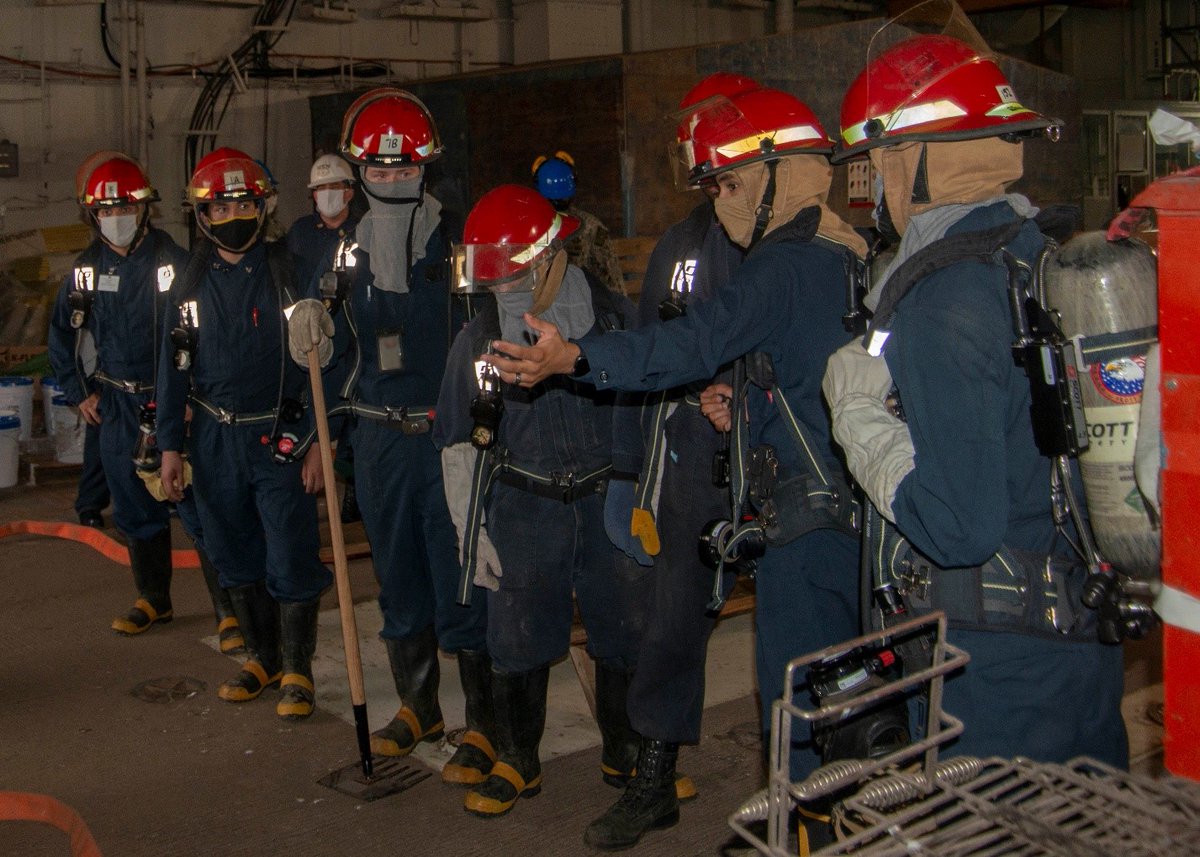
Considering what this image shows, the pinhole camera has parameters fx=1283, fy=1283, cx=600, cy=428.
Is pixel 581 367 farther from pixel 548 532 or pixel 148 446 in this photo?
pixel 148 446

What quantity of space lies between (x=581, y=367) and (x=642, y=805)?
5.54 feet

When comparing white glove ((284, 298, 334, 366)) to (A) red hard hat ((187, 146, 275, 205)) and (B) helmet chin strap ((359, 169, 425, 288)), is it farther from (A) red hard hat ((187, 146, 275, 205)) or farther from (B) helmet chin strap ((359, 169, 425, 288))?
(A) red hard hat ((187, 146, 275, 205))

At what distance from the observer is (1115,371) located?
88.2 inches

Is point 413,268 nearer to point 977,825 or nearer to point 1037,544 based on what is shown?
point 1037,544

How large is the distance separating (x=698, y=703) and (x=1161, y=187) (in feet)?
8.02

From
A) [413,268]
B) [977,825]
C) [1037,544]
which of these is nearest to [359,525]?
[413,268]

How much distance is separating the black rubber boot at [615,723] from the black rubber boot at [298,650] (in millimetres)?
1483

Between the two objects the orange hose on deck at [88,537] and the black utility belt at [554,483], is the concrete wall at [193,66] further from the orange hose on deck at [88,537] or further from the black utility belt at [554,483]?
the black utility belt at [554,483]

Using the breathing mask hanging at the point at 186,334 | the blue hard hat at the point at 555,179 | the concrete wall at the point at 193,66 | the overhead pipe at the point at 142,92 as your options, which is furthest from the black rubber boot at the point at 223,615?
the overhead pipe at the point at 142,92

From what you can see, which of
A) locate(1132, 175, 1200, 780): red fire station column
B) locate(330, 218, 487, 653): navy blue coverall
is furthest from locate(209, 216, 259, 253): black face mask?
locate(1132, 175, 1200, 780): red fire station column

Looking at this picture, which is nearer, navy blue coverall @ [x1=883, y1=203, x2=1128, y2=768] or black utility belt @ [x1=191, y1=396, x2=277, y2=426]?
navy blue coverall @ [x1=883, y1=203, x2=1128, y2=768]

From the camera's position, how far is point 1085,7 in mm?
20906

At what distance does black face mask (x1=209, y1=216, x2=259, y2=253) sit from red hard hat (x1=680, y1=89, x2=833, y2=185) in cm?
254

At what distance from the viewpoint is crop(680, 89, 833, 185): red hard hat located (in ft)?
11.0
